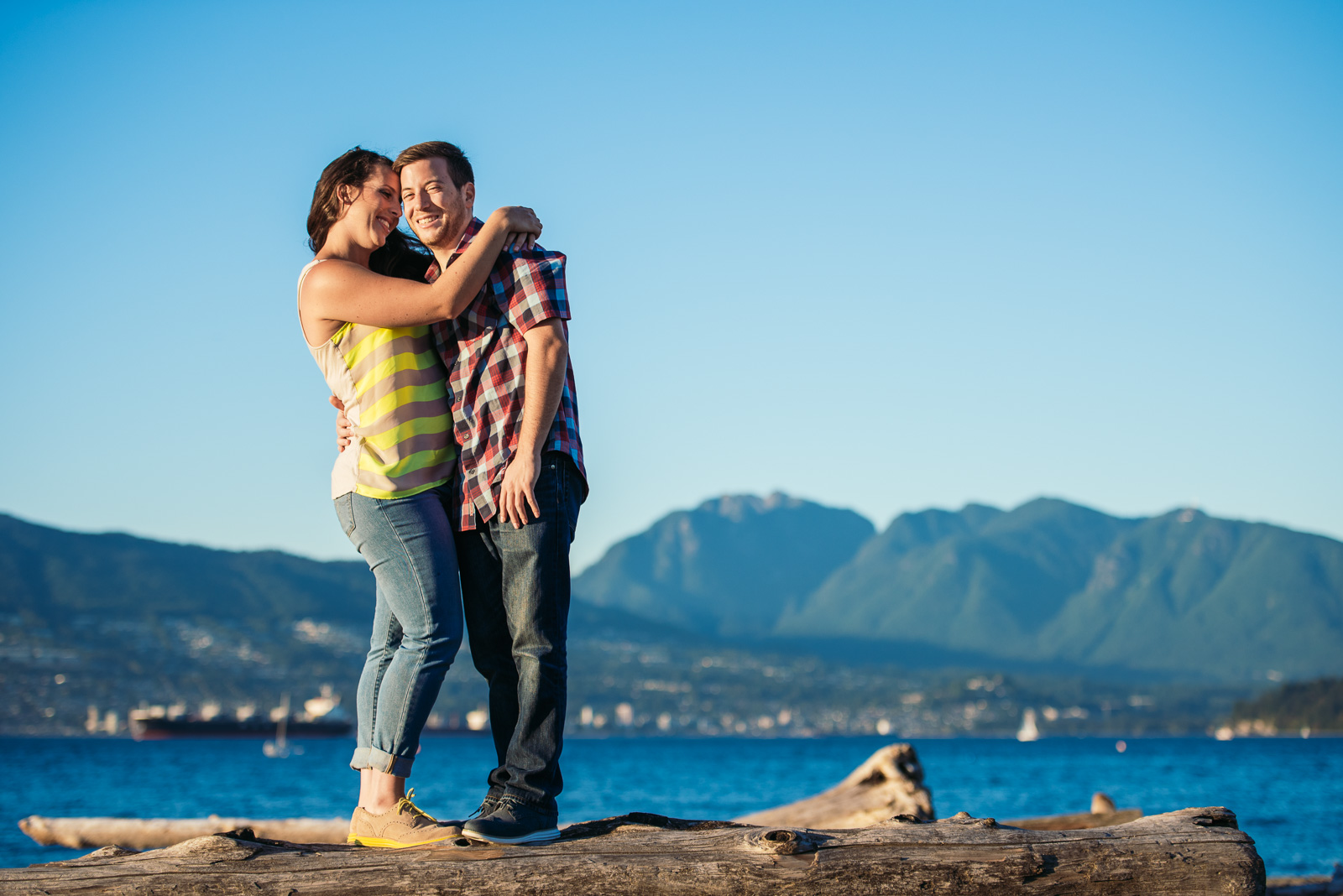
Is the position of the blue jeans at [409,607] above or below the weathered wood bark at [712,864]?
above

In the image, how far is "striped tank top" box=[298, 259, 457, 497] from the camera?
13.8 feet

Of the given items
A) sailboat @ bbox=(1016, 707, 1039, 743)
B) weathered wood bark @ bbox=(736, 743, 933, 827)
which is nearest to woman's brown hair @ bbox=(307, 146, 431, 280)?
weathered wood bark @ bbox=(736, 743, 933, 827)

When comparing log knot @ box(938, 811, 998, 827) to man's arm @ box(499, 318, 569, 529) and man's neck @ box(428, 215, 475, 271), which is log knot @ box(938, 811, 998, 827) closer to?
man's arm @ box(499, 318, 569, 529)

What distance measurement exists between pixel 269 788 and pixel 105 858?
53.8m

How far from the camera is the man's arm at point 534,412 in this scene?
Result: 4.01 meters

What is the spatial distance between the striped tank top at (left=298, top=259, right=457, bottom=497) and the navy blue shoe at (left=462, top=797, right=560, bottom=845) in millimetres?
1138

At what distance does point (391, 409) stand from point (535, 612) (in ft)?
2.94

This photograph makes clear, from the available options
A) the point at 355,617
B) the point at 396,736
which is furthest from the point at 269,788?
the point at 355,617

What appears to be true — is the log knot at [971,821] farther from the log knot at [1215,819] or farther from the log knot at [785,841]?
the log knot at [1215,819]

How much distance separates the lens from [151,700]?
12888 centimetres

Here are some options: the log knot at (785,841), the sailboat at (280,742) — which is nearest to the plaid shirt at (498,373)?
the log knot at (785,841)

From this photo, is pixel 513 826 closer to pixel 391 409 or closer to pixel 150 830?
pixel 391 409

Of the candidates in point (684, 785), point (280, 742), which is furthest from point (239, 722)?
point (684, 785)

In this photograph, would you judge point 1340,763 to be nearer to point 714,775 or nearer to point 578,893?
point 714,775
